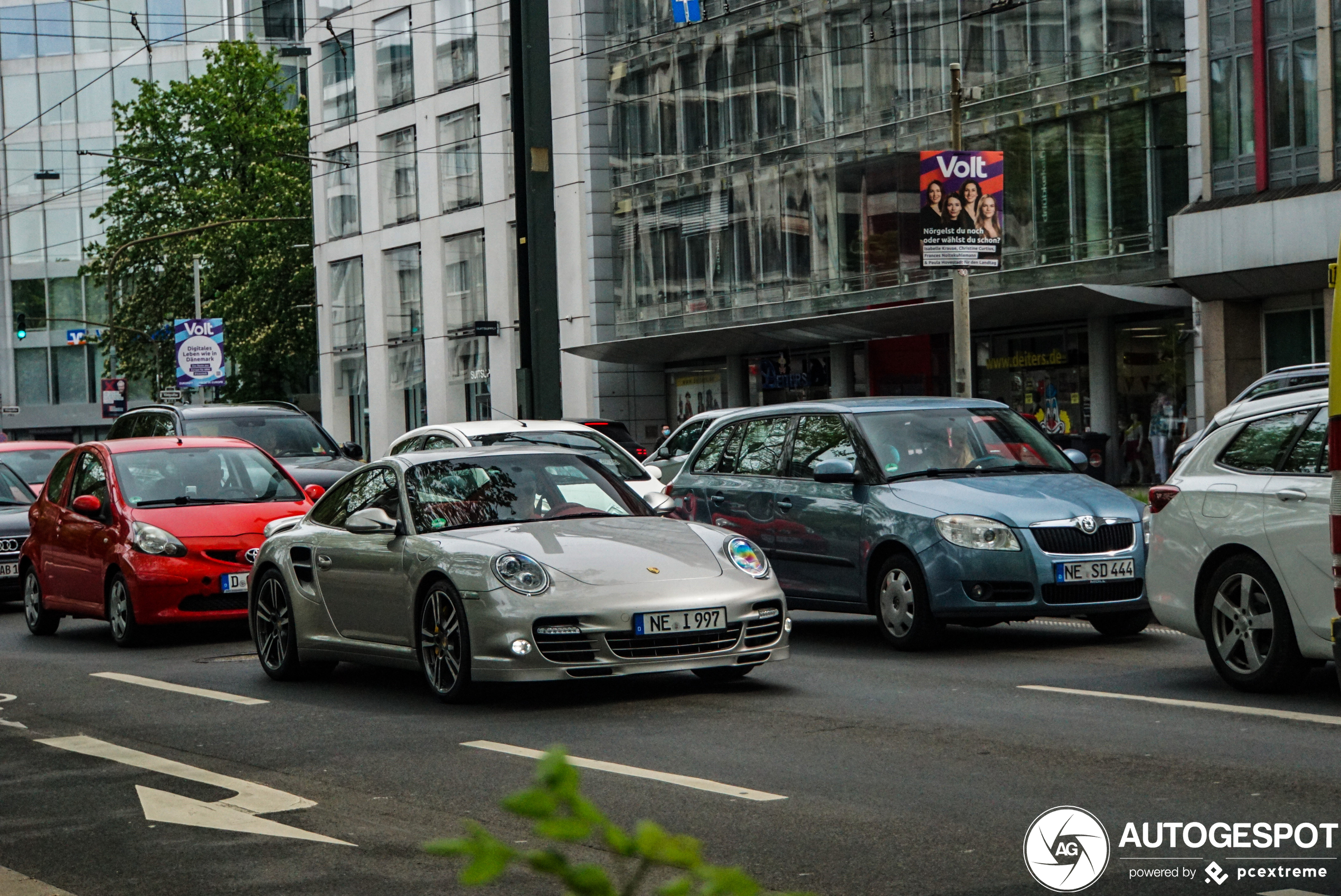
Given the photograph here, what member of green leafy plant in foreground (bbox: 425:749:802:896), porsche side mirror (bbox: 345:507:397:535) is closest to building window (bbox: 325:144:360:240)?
porsche side mirror (bbox: 345:507:397:535)

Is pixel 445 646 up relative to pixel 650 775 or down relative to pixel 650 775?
up

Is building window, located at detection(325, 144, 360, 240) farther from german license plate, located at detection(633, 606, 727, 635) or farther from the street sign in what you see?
german license plate, located at detection(633, 606, 727, 635)

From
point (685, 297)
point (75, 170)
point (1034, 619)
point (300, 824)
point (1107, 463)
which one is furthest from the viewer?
point (75, 170)

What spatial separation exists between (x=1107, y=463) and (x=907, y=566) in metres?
23.8

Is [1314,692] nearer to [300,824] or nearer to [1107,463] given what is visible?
[300,824]

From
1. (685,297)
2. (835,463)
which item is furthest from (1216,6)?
(835,463)

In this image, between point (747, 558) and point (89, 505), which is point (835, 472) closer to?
point (747, 558)

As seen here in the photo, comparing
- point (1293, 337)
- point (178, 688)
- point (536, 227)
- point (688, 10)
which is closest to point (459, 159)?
point (688, 10)

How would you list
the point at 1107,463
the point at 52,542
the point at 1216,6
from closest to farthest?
the point at 52,542 → the point at 1216,6 → the point at 1107,463

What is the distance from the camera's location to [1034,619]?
46.4 feet

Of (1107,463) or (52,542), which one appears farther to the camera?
(1107,463)

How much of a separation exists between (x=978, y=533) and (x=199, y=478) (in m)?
6.62

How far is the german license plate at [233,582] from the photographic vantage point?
46.2 ft

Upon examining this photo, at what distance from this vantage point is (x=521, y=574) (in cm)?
956
